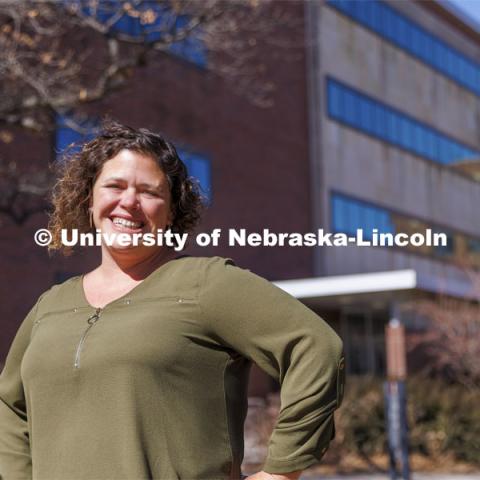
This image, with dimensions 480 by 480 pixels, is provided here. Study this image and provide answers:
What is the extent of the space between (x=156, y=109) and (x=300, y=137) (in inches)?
251

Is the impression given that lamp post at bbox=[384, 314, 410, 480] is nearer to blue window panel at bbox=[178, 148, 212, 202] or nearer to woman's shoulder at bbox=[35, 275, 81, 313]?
blue window panel at bbox=[178, 148, 212, 202]

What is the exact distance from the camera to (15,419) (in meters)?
2.86

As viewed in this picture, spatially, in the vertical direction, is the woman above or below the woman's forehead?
below

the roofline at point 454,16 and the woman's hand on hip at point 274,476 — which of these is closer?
the woman's hand on hip at point 274,476

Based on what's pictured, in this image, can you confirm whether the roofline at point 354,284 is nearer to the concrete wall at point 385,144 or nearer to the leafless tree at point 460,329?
the leafless tree at point 460,329

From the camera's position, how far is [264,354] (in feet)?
8.51

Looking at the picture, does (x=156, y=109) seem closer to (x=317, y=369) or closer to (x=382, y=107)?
(x=382, y=107)

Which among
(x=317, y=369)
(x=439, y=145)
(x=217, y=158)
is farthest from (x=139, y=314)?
(x=439, y=145)

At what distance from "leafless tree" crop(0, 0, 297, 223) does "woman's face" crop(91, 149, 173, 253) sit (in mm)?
9777

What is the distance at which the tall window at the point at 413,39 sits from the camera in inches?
1206

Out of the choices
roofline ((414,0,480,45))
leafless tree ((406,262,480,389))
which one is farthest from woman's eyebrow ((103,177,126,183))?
roofline ((414,0,480,45))

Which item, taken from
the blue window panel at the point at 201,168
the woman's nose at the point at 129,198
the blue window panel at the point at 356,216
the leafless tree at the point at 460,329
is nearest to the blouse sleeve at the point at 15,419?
the woman's nose at the point at 129,198

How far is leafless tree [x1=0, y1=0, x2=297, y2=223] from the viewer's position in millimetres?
13312

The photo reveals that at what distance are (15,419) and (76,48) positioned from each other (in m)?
16.7
